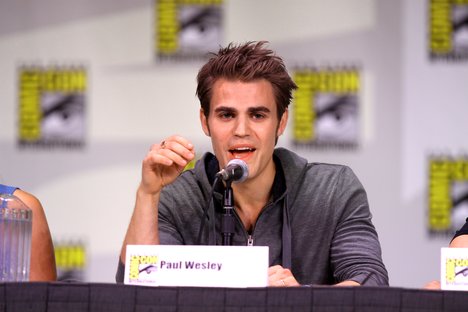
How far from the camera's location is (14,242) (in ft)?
6.50

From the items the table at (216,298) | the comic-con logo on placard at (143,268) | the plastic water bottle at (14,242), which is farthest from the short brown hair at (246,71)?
the table at (216,298)

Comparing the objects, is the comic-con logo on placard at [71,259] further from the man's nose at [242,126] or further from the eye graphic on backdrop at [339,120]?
the man's nose at [242,126]

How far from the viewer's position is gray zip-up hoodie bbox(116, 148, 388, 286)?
2477mm

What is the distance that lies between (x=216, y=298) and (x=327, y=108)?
2.11m

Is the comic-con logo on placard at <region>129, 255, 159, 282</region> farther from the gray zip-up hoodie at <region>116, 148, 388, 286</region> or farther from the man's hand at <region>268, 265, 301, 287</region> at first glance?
the gray zip-up hoodie at <region>116, 148, 388, 286</region>

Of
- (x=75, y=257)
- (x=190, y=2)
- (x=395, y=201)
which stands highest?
(x=190, y=2)

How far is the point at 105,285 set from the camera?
171cm

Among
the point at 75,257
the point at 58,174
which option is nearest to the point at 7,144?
the point at 58,174

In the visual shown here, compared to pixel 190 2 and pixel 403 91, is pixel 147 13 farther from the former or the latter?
pixel 403 91

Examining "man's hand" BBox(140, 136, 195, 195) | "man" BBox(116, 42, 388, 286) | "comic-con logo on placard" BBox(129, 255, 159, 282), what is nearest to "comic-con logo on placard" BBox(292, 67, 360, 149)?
"man" BBox(116, 42, 388, 286)

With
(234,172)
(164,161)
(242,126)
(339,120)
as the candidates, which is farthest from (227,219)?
(339,120)

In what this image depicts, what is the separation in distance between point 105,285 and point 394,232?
2152mm

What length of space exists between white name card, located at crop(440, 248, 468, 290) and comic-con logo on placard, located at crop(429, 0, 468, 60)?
6.44ft

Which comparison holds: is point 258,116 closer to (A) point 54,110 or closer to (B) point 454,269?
(B) point 454,269
